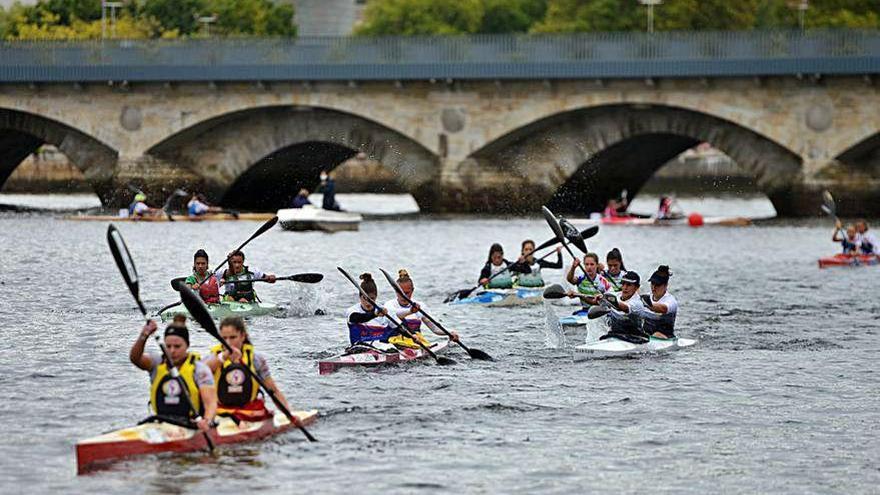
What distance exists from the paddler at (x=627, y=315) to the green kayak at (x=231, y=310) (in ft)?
24.1

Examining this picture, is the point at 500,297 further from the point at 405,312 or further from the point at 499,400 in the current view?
the point at 499,400

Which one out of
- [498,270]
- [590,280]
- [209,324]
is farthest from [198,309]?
[498,270]

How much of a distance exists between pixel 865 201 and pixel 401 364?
128ft

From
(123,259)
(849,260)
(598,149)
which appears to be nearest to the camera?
(123,259)

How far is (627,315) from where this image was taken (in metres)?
28.9

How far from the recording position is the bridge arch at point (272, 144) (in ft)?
229

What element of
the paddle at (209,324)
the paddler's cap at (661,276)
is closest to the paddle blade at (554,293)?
the paddler's cap at (661,276)

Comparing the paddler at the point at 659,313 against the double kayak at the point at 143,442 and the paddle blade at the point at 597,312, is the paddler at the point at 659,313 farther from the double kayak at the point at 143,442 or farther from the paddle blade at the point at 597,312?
the double kayak at the point at 143,442

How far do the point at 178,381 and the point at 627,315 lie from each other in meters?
10.7

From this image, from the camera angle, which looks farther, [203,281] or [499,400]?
[203,281]

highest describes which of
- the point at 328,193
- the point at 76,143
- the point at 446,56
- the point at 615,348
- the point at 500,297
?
the point at 446,56

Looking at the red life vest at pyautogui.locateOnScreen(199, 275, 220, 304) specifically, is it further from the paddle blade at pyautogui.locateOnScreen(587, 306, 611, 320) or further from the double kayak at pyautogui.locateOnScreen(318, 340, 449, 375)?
the paddle blade at pyautogui.locateOnScreen(587, 306, 611, 320)

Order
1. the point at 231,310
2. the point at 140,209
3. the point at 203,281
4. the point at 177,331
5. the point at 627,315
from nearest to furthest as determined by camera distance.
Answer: the point at 177,331 → the point at 627,315 → the point at 203,281 → the point at 231,310 → the point at 140,209

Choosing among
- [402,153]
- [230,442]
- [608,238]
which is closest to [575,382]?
[230,442]
